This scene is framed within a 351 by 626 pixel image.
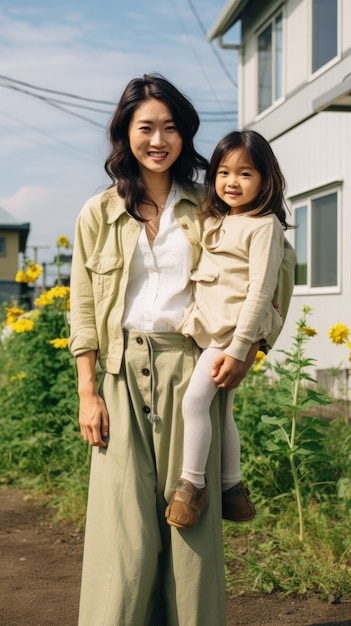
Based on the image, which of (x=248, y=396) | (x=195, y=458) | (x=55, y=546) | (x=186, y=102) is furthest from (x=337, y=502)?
(x=186, y=102)

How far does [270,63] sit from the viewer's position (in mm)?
13422

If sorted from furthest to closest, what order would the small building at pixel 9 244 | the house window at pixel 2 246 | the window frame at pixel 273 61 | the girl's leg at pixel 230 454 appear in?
the house window at pixel 2 246, the small building at pixel 9 244, the window frame at pixel 273 61, the girl's leg at pixel 230 454

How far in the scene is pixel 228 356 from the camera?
2.77 metres

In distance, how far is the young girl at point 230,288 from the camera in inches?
109

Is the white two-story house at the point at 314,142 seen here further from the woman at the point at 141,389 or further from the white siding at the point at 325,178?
the woman at the point at 141,389

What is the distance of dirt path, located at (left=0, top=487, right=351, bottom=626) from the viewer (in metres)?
3.77

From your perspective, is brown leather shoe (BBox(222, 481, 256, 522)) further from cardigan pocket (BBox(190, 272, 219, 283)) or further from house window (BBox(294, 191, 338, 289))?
house window (BBox(294, 191, 338, 289))

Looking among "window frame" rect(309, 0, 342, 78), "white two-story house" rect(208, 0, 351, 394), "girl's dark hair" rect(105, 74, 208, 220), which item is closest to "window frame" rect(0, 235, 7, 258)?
"white two-story house" rect(208, 0, 351, 394)

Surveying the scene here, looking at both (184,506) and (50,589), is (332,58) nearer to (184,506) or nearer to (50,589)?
(50,589)

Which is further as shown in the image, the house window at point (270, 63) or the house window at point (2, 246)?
the house window at point (2, 246)

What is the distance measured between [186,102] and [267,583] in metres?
2.26

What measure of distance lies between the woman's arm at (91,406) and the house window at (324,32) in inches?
349

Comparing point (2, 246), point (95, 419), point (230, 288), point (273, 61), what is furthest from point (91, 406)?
point (2, 246)

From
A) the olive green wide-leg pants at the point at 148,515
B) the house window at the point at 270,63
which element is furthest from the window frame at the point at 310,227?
the olive green wide-leg pants at the point at 148,515
